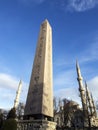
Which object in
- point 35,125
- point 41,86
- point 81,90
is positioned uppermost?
point 81,90

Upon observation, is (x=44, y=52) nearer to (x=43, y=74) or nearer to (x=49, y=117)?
(x=43, y=74)

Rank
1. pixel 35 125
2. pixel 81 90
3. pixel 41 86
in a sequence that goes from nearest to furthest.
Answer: pixel 35 125 → pixel 41 86 → pixel 81 90

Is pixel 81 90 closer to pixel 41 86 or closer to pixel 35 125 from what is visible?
pixel 41 86

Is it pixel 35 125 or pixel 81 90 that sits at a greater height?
pixel 81 90

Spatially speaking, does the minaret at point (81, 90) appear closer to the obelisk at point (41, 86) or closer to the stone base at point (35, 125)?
the obelisk at point (41, 86)

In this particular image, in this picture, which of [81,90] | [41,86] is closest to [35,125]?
[41,86]

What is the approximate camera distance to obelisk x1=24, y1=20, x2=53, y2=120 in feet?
36.7

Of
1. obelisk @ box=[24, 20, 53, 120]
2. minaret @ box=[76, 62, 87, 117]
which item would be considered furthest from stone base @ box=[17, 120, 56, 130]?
minaret @ box=[76, 62, 87, 117]

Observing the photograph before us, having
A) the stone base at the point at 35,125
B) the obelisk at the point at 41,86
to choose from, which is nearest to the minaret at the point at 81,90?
the obelisk at the point at 41,86

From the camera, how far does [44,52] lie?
13.4 m

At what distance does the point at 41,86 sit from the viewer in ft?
38.8

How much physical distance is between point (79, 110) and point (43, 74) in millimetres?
27699

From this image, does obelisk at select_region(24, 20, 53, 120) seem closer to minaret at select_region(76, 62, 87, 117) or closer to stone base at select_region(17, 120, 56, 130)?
stone base at select_region(17, 120, 56, 130)

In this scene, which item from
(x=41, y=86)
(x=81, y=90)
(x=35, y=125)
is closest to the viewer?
(x=35, y=125)
